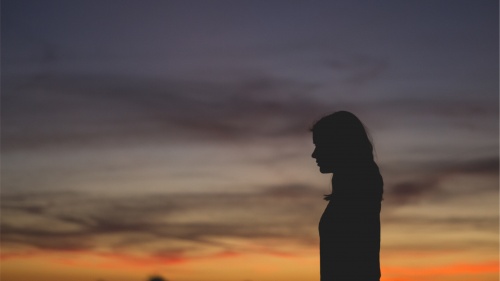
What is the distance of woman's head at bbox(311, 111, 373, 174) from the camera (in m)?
12.1

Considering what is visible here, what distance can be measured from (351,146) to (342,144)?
99 mm

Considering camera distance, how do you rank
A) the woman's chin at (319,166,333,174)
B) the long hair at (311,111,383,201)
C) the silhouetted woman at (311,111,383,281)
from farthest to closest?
the woman's chin at (319,166,333,174) → the long hair at (311,111,383,201) → the silhouetted woman at (311,111,383,281)

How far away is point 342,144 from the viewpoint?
40.0 ft

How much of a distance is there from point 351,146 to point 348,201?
59 centimetres

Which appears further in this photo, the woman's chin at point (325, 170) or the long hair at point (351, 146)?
the woman's chin at point (325, 170)

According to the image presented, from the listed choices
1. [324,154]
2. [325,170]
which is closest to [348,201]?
[325,170]

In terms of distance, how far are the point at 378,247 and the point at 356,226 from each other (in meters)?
0.33

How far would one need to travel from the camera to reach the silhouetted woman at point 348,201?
1188 centimetres

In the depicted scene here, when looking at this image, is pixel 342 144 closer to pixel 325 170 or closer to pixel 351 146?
pixel 351 146

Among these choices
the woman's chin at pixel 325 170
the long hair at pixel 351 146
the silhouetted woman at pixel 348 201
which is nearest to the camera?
the silhouetted woman at pixel 348 201

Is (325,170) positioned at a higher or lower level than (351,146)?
lower

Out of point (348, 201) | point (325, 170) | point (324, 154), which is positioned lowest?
point (348, 201)

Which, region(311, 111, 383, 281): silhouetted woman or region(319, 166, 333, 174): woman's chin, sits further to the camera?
region(319, 166, 333, 174): woman's chin

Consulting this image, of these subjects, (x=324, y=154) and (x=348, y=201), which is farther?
(x=324, y=154)
